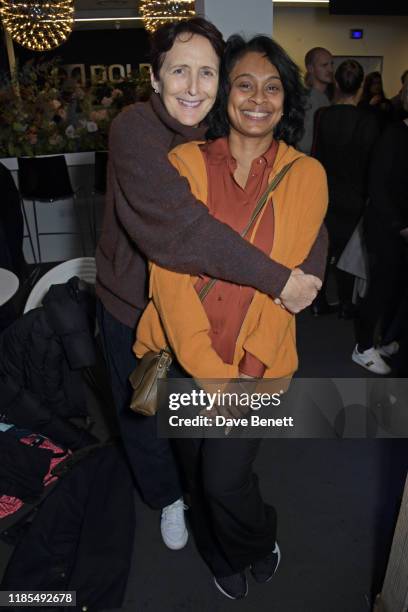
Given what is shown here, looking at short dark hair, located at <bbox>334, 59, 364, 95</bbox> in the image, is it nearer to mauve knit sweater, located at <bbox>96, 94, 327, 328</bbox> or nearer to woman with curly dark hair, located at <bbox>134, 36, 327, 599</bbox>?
woman with curly dark hair, located at <bbox>134, 36, 327, 599</bbox>

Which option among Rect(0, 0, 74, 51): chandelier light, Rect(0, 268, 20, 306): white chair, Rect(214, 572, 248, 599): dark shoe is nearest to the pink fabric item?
Rect(0, 268, 20, 306): white chair

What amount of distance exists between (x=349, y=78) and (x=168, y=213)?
2473mm

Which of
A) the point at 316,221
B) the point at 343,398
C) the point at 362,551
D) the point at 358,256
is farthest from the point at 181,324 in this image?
the point at 358,256

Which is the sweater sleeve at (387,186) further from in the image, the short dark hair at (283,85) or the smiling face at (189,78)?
the smiling face at (189,78)

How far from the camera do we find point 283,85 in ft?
4.28

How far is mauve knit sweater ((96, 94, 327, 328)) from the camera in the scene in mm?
1205

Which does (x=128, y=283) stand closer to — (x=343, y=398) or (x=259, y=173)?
(x=259, y=173)

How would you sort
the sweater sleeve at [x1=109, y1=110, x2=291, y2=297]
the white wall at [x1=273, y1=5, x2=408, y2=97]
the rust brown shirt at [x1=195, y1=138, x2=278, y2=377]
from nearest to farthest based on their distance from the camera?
1. the sweater sleeve at [x1=109, y1=110, x2=291, y2=297]
2. the rust brown shirt at [x1=195, y1=138, x2=278, y2=377]
3. the white wall at [x1=273, y1=5, x2=408, y2=97]

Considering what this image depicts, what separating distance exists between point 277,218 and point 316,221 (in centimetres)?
11

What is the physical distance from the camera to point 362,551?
1856mm

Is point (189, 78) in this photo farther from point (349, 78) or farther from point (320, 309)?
point (320, 309)

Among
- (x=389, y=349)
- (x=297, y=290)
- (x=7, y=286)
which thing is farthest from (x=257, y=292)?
(x=389, y=349)

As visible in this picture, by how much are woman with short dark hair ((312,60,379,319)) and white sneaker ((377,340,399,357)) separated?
29.0 inches

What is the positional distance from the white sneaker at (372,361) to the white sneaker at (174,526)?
1.50 meters
